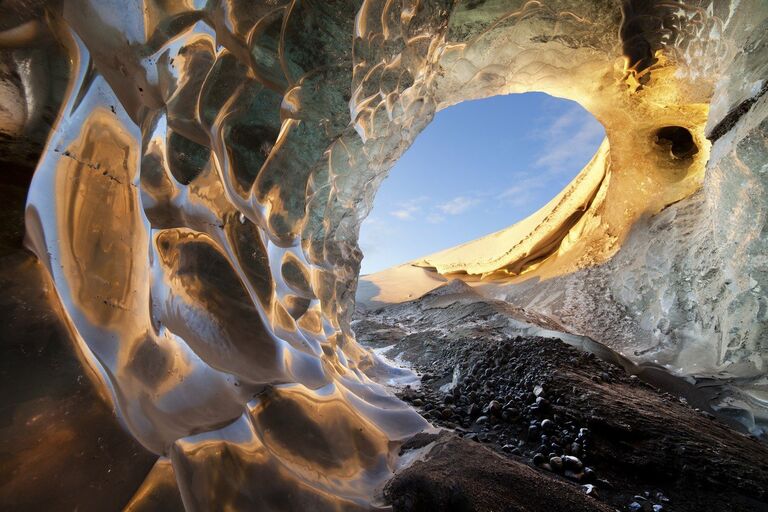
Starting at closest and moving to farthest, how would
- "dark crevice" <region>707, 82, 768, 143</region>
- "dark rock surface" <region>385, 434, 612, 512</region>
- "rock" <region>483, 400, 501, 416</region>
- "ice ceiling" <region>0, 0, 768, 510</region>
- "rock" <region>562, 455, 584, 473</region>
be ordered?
"ice ceiling" <region>0, 0, 768, 510</region> < "dark rock surface" <region>385, 434, 612, 512</region> < "rock" <region>562, 455, 584, 473</region> < "rock" <region>483, 400, 501, 416</region> < "dark crevice" <region>707, 82, 768, 143</region>

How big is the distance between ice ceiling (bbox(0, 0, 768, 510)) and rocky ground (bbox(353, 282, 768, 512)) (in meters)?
0.26

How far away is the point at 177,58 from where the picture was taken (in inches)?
48.6

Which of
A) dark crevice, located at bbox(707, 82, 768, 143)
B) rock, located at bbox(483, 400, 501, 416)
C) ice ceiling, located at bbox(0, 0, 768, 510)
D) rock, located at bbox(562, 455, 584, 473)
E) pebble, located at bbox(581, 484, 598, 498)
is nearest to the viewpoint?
ice ceiling, located at bbox(0, 0, 768, 510)

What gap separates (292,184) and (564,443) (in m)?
1.68

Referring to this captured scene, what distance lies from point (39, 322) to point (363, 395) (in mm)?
1293

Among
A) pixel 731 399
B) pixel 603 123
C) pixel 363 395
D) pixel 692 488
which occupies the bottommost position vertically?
pixel 363 395

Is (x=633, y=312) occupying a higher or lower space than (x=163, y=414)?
higher

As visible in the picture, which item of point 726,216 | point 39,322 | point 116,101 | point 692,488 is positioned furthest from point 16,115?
point 726,216

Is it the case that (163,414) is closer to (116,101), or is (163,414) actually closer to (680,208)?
(116,101)

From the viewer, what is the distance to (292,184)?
2.05m

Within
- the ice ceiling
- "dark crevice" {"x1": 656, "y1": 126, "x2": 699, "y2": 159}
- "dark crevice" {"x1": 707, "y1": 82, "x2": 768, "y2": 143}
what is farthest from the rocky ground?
"dark crevice" {"x1": 656, "y1": 126, "x2": 699, "y2": 159}

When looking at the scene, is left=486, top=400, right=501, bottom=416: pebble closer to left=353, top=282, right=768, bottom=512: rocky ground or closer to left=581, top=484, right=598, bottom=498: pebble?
left=353, top=282, right=768, bottom=512: rocky ground

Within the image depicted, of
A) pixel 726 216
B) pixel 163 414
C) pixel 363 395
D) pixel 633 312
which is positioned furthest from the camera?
pixel 633 312

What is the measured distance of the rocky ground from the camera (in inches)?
43.4
